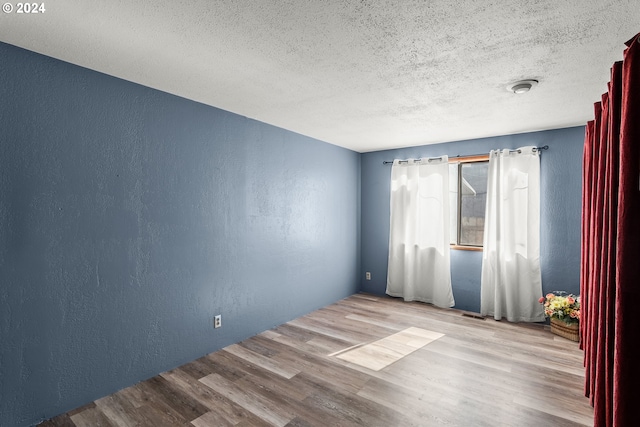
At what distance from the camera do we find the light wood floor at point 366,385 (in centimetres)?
209

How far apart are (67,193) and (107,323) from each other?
96 centimetres

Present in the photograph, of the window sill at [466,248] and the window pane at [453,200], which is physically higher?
the window pane at [453,200]

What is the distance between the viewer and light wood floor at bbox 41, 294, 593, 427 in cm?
209

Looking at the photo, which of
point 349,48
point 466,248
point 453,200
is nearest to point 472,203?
point 453,200

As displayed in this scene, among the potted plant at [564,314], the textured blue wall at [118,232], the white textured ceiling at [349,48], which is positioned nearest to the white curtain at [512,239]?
the potted plant at [564,314]

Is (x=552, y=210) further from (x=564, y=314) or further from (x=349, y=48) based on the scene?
(x=349, y=48)

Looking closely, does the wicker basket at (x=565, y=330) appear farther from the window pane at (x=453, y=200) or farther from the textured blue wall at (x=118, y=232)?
the textured blue wall at (x=118, y=232)

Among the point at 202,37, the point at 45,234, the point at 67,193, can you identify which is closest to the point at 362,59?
the point at 202,37

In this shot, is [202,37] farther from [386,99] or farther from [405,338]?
[405,338]

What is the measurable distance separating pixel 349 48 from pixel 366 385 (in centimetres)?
240

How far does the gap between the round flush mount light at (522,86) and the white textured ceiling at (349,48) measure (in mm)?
Answer: 64

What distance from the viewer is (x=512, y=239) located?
12.7 feet

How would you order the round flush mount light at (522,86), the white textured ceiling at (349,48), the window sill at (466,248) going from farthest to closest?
the window sill at (466,248) → the round flush mount light at (522,86) → the white textured ceiling at (349,48)

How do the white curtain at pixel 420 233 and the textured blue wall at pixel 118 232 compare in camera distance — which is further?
the white curtain at pixel 420 233
